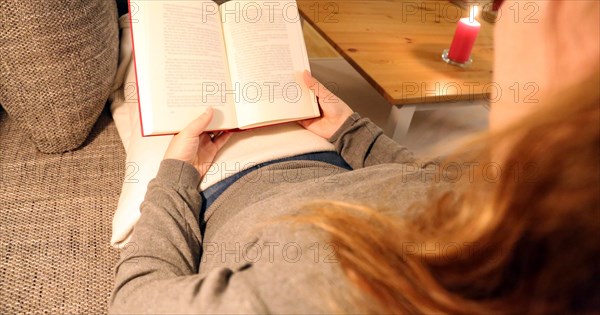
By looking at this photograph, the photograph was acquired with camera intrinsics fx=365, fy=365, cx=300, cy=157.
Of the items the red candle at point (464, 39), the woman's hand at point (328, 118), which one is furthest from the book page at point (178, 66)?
the red candle at point (464, 39)

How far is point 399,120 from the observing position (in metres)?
1.11

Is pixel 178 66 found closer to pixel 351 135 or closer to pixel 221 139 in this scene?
A: pixel 221 139

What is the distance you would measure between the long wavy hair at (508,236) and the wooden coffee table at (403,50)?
2.24 feet

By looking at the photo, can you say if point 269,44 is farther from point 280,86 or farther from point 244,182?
point 244,182

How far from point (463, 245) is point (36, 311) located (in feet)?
2.09

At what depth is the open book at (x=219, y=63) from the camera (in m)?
0.73

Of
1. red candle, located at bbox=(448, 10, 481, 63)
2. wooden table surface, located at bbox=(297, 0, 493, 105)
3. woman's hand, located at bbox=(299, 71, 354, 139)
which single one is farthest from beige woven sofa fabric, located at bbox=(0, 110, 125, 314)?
red candle, located at bbox=(448, 10, 481, 63)

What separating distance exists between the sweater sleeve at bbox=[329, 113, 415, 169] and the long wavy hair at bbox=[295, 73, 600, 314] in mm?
436

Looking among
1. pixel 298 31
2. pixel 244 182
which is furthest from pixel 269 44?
pixel 244 182

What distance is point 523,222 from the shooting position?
0.30 m

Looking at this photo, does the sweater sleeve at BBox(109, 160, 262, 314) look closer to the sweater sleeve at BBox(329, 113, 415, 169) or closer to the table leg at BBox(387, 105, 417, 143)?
the sweater sleeve at BBox(329, 113, 415, 169)

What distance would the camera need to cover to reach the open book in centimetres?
73

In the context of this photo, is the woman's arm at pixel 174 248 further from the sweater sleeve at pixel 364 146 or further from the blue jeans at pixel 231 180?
the sweater sleeve at pixel 364 146

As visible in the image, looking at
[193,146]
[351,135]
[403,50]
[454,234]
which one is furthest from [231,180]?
[403,50]
